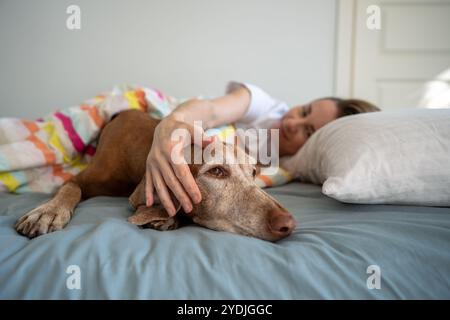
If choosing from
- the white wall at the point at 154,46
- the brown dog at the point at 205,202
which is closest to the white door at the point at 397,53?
the white wall at the point at 154,46

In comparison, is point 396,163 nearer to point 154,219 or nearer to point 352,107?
point 154,219

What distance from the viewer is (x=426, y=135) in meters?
1.11

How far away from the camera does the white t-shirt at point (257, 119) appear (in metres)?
1.96

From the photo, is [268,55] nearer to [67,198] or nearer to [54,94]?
[54,94]

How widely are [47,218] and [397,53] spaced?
9.63 feet

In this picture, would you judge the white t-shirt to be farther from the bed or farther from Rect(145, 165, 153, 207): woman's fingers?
the bed

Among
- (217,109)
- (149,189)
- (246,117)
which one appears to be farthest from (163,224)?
(246,117)

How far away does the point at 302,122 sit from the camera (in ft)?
6.63

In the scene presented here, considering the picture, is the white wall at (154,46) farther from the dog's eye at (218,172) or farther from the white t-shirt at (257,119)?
the dog's eye at (218,172)

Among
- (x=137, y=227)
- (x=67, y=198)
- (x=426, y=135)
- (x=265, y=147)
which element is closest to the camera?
(x=137, y=227)
